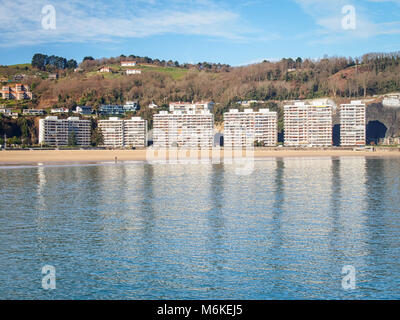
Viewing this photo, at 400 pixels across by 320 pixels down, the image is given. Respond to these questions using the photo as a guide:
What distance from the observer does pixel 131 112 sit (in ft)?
525

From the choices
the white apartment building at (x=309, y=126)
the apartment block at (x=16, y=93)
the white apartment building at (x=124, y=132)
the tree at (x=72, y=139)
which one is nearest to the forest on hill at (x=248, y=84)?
the apartment block at (x=16, y=93)

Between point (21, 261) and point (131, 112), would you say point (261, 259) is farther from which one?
point (131, 112)

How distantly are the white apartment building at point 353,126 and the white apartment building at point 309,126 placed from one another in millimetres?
3231

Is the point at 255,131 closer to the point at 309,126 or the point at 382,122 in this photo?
the point at 309,126

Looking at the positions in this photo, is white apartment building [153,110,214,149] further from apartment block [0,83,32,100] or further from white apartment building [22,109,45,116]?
apartment block [0,83,32,100]

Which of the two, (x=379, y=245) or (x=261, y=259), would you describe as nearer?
(x=261, y=259)

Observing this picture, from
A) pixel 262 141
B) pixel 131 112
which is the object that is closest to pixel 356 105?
pixel 262 141

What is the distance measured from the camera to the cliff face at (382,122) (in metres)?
126

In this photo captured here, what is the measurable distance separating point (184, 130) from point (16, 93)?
73.6 metres

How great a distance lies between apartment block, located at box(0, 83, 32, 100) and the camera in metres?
166

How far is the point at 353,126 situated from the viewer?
399 ft

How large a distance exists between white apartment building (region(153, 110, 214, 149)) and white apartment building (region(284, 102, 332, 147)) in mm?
20652

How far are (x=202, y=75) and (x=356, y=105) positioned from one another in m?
82.4

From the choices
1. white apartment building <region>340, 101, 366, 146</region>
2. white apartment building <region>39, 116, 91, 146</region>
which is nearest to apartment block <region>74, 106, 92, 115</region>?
white apartment building <region>39, 116, 91, 146</region>
